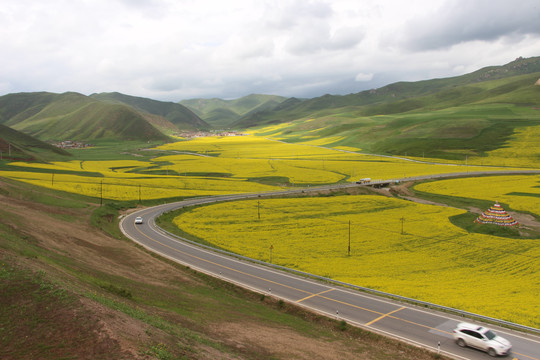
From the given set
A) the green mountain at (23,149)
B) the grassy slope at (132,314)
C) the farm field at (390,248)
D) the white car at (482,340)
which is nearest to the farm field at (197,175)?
the green mountain at (23,149)

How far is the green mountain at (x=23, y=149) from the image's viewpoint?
14788 cm

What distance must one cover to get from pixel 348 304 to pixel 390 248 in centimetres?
2150

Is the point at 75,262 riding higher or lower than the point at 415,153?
lower

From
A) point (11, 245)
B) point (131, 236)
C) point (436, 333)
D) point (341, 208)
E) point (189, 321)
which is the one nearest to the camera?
Result: point (189, 321)

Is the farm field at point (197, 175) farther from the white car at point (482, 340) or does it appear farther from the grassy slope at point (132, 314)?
the white car at point (482, 340)

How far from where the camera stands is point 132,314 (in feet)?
69.5

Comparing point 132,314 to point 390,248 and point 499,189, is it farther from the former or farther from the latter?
point 499,189

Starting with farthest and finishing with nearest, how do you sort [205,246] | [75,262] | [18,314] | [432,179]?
[432,179]
[205,246]
[75,262]
[18,314]

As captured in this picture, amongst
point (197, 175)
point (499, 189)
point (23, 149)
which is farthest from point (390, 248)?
point (23, 149)

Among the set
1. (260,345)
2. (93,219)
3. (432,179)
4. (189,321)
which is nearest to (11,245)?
(189,321)

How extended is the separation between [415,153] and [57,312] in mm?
193271

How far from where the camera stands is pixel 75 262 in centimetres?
3425

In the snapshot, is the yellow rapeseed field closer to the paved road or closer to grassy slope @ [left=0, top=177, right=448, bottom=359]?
the paved road

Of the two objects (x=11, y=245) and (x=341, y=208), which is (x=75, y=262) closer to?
(x=11, y=245)
